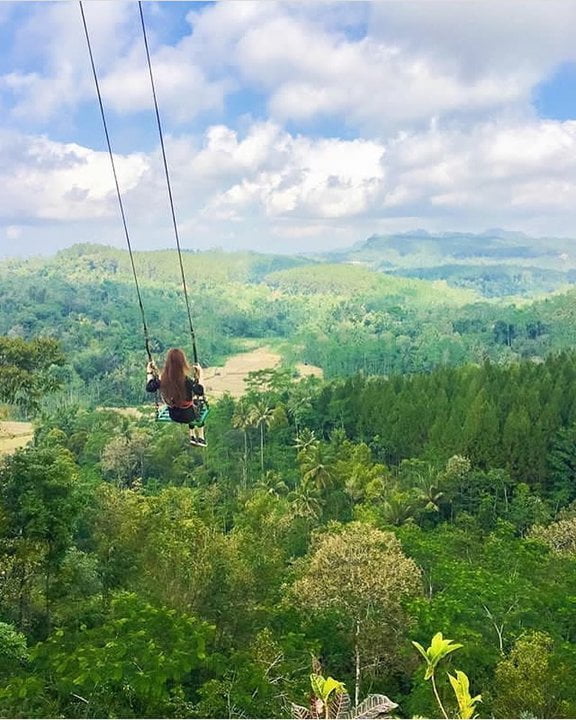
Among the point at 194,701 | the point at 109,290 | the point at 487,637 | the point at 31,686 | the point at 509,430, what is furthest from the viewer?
the point at 109,290

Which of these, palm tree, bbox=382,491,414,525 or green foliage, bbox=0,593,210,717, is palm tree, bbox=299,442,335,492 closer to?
palm tree, bbox=382,491,414,525

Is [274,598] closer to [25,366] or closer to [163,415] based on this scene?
[25,366]

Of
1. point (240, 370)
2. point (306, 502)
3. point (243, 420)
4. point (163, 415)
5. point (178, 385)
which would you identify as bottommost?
point (240, 370)

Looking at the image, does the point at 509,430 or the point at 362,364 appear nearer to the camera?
the point at 509,430

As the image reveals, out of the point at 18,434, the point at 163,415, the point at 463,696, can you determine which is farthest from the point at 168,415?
the point at 18,434

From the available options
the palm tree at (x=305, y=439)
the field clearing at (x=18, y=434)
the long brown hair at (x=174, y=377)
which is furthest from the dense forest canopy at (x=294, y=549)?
the long brown hair at (x=174, y=377)

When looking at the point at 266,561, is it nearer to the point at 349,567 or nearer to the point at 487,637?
the point at 349,567

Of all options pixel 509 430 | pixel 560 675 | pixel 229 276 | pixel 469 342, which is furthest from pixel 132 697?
pixel 229 276
